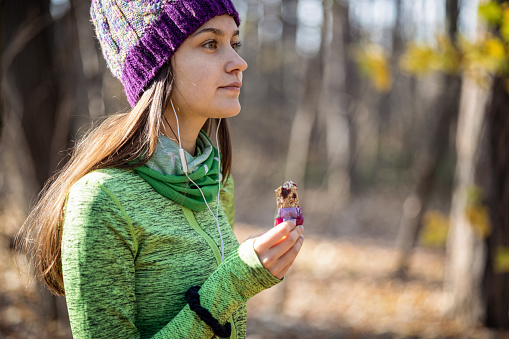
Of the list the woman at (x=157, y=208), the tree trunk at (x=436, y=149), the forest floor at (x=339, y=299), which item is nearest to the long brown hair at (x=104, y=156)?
the woman at (x=157, y=208)

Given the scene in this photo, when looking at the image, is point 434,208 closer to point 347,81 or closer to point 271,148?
point 347,81

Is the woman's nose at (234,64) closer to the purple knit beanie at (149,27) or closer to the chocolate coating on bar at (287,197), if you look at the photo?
the purple knit beanie at (149,27)

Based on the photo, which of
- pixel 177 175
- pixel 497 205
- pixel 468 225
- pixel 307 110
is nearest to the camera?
pixel 177 175

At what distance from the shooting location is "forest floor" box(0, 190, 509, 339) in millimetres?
4801

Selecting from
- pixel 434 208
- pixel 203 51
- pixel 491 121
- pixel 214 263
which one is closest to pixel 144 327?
pixel 214 263

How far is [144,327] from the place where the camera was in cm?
161

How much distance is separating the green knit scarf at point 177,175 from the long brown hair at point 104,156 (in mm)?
66

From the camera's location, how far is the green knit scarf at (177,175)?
1686 mm

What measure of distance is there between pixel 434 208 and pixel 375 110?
548 centimetres

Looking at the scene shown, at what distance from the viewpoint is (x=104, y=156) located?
5.45 feet

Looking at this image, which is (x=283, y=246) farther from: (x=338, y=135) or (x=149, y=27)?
(x=338, y=135)

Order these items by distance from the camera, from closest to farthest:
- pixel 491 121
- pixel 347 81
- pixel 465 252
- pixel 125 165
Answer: pixel 125 165 → pixel 491 121 → pixel 465 252 → pixel 347 81

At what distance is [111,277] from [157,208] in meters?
0.30

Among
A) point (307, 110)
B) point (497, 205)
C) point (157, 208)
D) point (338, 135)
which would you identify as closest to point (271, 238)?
point (157, 208)
